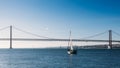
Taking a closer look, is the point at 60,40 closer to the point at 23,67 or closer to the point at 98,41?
the point at 98,41

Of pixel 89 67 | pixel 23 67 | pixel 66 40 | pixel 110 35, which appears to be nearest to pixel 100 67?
pixel 89 67

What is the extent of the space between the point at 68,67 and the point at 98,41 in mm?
77977

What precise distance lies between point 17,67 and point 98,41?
3151 inches

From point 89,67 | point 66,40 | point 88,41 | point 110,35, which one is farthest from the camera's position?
point 110,35

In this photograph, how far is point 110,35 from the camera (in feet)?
517

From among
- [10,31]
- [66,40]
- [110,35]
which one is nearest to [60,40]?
[66,40]

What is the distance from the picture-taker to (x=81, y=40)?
133625 mm

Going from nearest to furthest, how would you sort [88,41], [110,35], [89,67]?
[89,67] < [88,41] < [110,35]

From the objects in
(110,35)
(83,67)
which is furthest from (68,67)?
(110,35)

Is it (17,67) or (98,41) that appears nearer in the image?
(17,67)

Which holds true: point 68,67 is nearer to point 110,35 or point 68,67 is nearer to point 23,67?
point 23,67

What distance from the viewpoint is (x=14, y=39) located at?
129m

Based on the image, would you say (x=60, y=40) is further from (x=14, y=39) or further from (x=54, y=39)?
(x=14, y=39)

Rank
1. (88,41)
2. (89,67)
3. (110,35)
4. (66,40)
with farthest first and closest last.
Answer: (110,35) → (88,41) → (66,40) → (89,67)
